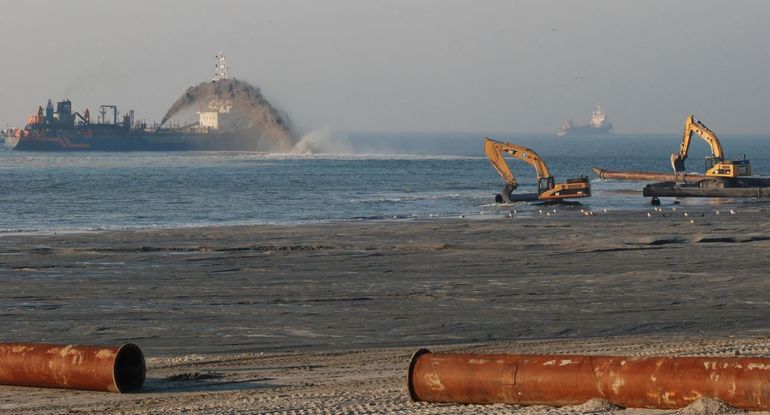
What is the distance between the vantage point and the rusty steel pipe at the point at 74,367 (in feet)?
44.7

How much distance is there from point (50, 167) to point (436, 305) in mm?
87765

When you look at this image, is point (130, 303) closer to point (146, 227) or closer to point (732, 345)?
point (732, 345)

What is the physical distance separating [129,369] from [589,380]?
5.27 m

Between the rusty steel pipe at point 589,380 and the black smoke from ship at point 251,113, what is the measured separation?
150 metres

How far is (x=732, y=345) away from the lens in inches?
635

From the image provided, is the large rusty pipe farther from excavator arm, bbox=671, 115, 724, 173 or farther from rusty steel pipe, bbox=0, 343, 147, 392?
rusty steel pipe, bbox=0, 343, 147, 392

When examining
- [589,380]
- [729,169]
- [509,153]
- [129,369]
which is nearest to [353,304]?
[129,369]

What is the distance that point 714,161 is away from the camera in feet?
200

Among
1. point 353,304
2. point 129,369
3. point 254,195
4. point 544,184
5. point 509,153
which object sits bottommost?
point 353,304

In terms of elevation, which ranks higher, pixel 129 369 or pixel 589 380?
pixel 589 380

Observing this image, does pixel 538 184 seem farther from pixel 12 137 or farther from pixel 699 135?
pixel 12 137

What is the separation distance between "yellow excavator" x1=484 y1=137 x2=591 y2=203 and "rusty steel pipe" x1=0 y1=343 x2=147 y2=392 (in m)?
40.5

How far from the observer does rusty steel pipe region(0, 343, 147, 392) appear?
13617 mm

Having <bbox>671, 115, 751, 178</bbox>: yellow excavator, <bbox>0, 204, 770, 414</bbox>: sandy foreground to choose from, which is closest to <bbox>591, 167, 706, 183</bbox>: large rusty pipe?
<bbox>671, 115, 751, 178</bbox>: yellow excavator
